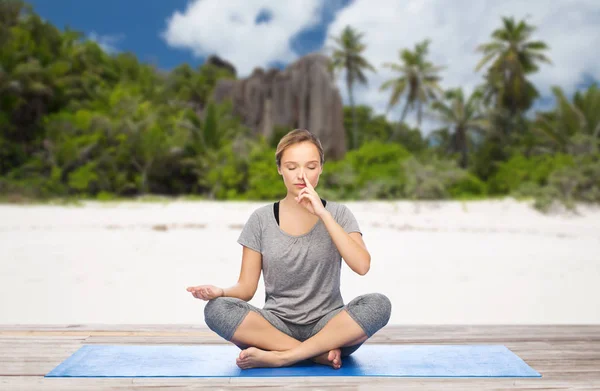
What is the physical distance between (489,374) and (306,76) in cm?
2035

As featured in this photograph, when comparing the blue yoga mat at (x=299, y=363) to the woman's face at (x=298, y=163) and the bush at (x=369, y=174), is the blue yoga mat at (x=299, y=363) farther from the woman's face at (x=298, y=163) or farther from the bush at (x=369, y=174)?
the bush at (x=369, y=174)

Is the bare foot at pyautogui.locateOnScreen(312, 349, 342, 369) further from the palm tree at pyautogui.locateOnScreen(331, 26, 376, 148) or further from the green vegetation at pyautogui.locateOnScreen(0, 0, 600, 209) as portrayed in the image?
the palm tree at pyautogui.locateOnScreen(331, 26, 376, 148)

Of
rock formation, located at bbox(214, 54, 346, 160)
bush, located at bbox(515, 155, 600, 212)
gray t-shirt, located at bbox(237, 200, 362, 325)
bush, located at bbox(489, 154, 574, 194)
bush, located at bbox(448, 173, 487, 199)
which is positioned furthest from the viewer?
rock formation, located at bbox(214, 54, 346, 160)

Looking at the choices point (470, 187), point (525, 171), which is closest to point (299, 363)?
point (525, 171)

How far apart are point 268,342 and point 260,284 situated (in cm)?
397

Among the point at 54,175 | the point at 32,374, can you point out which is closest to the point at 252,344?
the point at 32,374

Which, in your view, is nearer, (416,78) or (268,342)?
(268,342)

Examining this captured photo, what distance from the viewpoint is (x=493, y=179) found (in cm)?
1917

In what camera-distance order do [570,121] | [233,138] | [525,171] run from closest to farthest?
1. [525,171]
2. [570,121]
3. [233,138]

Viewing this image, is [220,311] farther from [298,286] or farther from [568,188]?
[568,188]

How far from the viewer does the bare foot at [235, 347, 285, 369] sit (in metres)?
2.09

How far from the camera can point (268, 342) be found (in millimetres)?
2154

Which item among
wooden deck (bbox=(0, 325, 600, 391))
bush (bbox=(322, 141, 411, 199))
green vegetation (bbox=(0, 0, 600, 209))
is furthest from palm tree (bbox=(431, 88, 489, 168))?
wooden deck (bbox=(0, 325, 600, 391))

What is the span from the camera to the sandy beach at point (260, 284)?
199 inches
